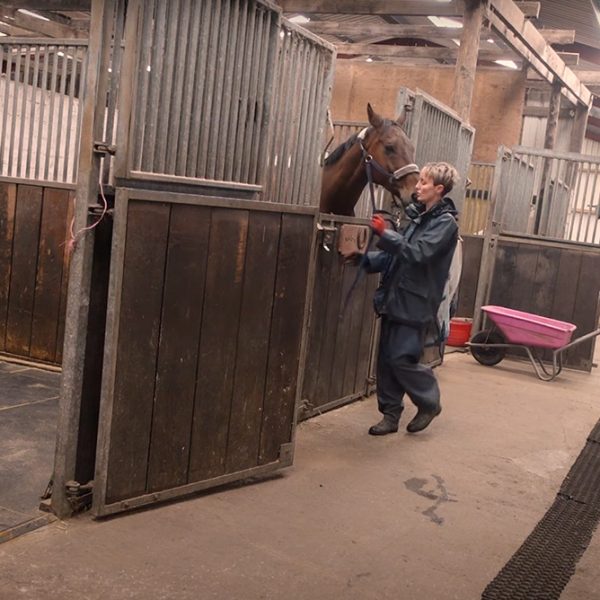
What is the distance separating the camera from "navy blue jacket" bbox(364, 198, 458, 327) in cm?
406

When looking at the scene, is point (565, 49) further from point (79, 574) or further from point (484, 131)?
point (79, 574)

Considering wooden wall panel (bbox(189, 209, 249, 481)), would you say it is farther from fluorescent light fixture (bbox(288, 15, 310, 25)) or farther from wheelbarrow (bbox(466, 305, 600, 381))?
fluorescent light fixture (bbox(288, 15, 310, 25))

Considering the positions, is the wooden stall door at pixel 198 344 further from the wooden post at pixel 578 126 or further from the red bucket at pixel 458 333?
the wooden post at pixel 578 126

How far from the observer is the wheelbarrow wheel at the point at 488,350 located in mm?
7270

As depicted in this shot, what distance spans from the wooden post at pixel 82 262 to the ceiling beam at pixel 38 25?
811cm

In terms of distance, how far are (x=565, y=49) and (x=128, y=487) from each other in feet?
46.2

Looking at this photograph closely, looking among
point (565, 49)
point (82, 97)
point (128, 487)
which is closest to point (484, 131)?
point (565, 49)

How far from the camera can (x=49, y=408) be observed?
420cm

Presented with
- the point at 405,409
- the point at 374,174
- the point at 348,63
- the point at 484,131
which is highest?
the point at 348,63

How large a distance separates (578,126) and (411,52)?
318 centimetres

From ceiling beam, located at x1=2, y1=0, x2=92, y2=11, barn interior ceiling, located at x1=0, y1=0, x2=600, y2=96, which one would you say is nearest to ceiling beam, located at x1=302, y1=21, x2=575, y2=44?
barn interior ceiling, located at x1=0, y1=0, x2=600, y2=96

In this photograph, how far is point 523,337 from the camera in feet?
22.9

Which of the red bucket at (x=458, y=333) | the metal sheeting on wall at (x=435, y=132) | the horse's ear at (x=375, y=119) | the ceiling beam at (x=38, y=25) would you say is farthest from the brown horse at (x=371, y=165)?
the ceiling beam at (x=38, y=25)

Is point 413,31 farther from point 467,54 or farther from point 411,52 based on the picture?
point 467,54
